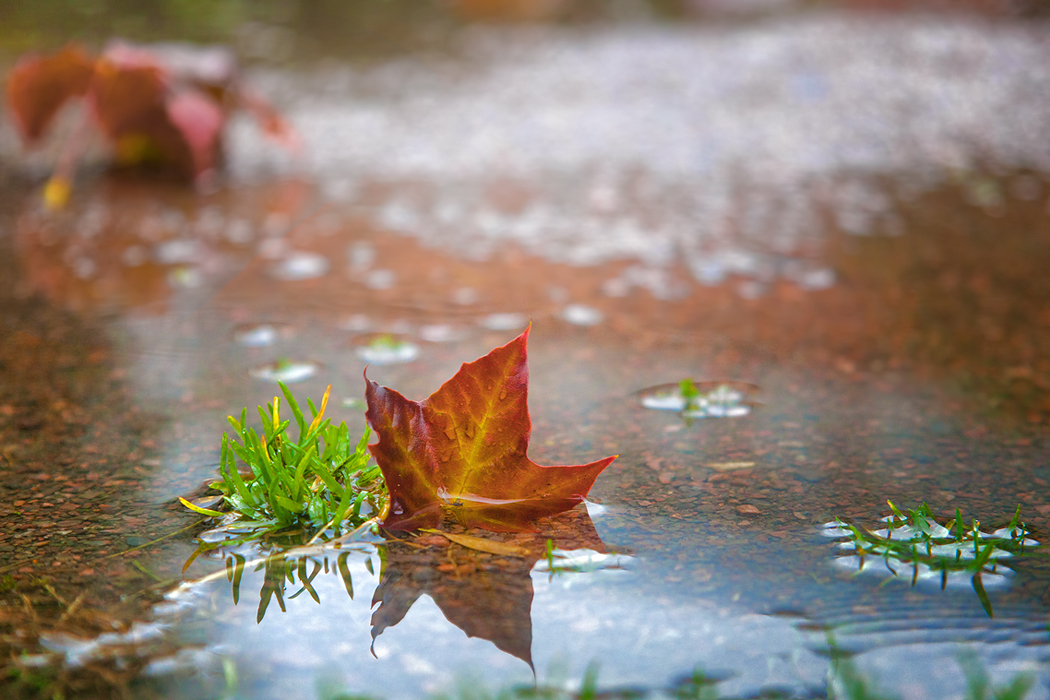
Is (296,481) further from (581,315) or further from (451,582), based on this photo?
(581,315)

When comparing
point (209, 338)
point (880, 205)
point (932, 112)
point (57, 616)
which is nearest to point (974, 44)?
point (932, 112)

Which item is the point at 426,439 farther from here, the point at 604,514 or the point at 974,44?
the point at 974,44

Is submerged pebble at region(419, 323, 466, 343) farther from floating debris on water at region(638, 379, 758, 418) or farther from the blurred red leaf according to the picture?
the blurred red leaf

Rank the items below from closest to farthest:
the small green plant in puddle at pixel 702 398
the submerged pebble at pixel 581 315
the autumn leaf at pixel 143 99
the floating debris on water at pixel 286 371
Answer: the small green plant in puddle at pixel 702 398 → the floating debris on water at pixel 286 371 → the submerged pebble at pixel 581 315 → the autumn leaf at pixel 143 99

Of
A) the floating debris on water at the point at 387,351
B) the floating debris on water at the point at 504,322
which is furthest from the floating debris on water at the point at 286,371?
the floating debris on water at the point at 504,322

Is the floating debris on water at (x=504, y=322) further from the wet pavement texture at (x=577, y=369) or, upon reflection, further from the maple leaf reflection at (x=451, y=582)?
the maple leaf reflection at (x=451, y=582)

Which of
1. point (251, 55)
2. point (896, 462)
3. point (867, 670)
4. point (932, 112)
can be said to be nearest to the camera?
point (867, 670)

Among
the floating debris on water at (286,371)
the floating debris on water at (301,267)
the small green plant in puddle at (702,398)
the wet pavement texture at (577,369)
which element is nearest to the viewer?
the wet pavement texture at (577,369)
